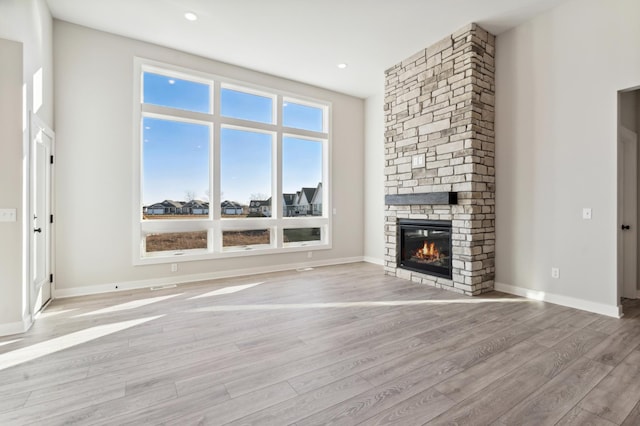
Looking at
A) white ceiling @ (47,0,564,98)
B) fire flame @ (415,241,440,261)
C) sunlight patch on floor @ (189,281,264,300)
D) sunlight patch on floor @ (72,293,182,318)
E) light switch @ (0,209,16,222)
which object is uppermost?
white ceiling @ (47,0,564,98)

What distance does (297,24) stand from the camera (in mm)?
4016

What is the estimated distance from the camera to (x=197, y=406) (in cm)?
179

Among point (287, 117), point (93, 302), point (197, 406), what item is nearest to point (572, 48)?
point (287, 117)

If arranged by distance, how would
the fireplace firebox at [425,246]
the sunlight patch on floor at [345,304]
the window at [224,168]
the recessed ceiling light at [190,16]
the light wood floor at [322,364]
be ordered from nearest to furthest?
the light wood floor at [322,364] < the sunlight patch on floor at [345,304] < the recessed ceiling light at [190,16] < the fireplace firebox at [425,246] < the window at [224,168]

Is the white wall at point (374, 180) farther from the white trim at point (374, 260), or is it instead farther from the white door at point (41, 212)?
the white door at point (41, 212)

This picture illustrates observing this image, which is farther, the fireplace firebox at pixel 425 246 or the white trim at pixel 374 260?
the white trim at pixel 374 260

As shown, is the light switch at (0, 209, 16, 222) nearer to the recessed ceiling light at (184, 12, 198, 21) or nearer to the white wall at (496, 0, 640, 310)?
the recessed ceiling light at (184, 12, 198, 21)

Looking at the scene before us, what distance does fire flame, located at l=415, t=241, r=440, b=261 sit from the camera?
4642 mm

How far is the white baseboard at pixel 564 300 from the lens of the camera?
10.7 ft

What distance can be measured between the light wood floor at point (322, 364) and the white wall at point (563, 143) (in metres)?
0.58

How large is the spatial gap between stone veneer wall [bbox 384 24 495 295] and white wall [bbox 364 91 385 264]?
1.50 m

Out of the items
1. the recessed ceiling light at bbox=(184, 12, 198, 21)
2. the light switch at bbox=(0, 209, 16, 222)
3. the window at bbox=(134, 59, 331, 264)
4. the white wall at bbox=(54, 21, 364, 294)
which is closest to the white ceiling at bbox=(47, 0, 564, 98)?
the recessed ceiling light at bbox=(184, 12, 198, 21)

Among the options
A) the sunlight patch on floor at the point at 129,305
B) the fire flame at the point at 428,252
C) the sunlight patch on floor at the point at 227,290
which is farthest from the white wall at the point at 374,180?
the sunlight patch on floor at the point at 129,305

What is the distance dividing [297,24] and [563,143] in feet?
11.9
